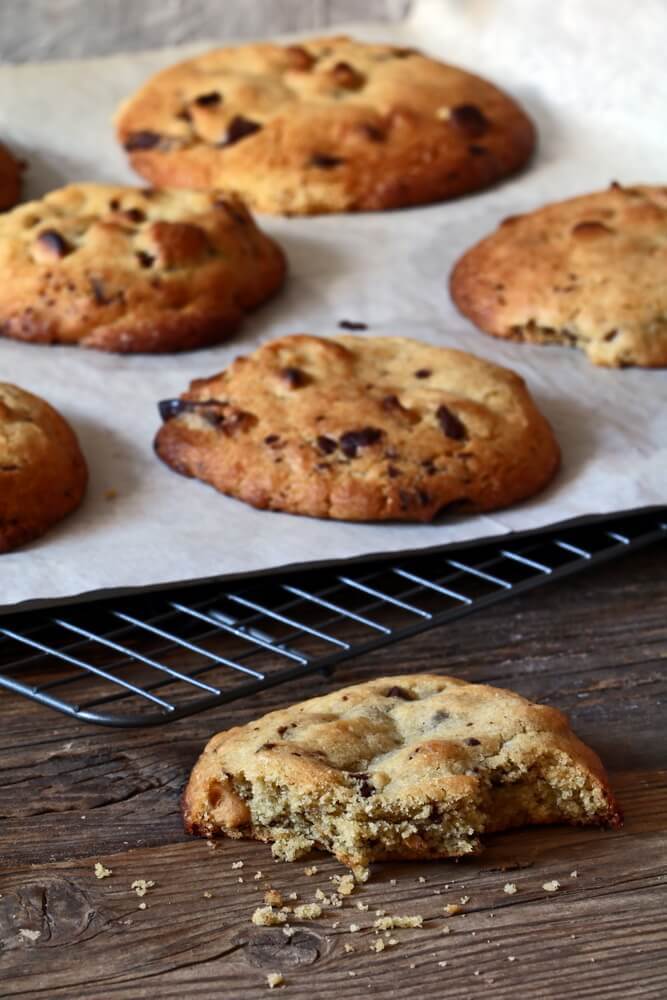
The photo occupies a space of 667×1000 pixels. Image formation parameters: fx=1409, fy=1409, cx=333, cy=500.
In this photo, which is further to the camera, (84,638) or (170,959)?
(84,638)

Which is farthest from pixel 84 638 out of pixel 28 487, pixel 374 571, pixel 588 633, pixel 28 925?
pixel 588 633

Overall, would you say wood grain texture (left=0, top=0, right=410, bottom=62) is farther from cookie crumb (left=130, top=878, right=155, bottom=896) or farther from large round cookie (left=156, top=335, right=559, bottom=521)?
cookie crumb (left=130, top=878, right=155, bottom=896)

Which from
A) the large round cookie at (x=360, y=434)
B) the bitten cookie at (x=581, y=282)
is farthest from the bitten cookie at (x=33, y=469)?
the bitten cookie at (x=581, y=282)

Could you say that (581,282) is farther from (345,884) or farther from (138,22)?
(138,22)

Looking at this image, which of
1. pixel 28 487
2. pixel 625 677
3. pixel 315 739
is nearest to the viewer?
pixel 315 739

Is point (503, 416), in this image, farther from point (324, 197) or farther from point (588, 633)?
point (324, 197)

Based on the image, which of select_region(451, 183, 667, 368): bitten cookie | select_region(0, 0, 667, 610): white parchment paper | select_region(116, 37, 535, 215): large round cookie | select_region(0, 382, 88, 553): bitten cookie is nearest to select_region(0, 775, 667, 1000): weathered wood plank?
select_region(0, 0, 667, 610): white parchment paper

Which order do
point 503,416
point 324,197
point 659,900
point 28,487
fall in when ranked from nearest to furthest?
point 659,900
point 28,487
point 503,416
point 324,197

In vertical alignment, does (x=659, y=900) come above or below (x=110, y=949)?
above
